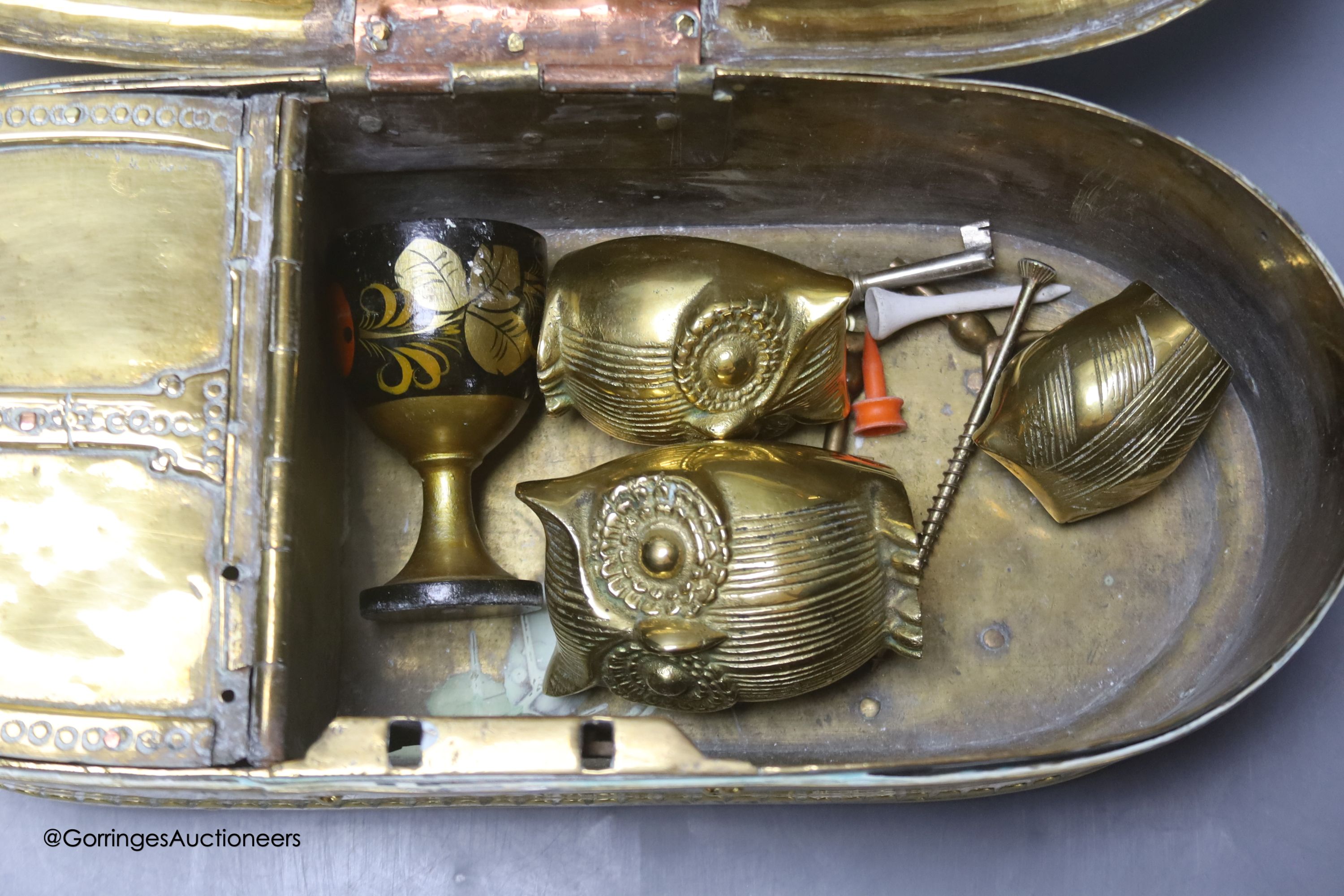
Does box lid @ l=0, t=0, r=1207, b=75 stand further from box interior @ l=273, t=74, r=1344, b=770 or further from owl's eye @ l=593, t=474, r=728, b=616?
owl's eye @ l=593, t=474, r=728, b=616

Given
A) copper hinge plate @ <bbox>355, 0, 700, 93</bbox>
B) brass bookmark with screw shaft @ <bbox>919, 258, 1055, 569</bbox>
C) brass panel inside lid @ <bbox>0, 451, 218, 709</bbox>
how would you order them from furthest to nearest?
brass bookmark with screw shaft @ <bbox>919, 258, 1055, 569</bbox> → copper hinge plate @ <bbox>355, 0, 700, 93</bbox> → brass panel inside lid @ <bbox>0, 451, 218, 709</bbox>

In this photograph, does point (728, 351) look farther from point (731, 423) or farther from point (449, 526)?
point (449, 526)

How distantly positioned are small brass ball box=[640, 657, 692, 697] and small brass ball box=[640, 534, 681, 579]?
0.08m

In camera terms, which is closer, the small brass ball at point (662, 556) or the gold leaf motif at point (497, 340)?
the small brass ball at point (662, 556)

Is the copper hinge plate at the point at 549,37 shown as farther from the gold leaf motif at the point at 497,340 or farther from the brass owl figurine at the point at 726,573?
the brass owl figurine at the point at 726,573

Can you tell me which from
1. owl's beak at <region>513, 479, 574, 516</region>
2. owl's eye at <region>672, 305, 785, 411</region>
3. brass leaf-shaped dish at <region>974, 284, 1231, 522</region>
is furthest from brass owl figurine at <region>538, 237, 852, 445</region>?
brass leaf-shaped dish at <region>974, 284, 1231, 522</region>

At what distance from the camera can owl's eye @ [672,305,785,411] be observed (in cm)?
101

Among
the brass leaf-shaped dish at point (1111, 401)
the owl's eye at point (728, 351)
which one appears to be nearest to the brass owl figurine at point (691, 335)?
the owl's eye at point (728, 351)

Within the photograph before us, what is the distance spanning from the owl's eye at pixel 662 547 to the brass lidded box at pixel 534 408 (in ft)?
0.37

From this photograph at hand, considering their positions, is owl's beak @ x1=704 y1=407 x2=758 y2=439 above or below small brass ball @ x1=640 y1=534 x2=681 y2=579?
above

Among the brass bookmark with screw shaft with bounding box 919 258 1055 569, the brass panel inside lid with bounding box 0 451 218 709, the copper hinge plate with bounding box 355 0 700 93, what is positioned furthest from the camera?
the brass bookmark with screw shaft with bounding box 919 258 1055 569

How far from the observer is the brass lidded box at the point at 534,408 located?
0.90m

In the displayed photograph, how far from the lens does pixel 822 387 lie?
42.0 inches

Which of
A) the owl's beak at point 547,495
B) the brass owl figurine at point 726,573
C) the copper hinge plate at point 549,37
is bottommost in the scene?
the brass owl figurine at point 726,573
